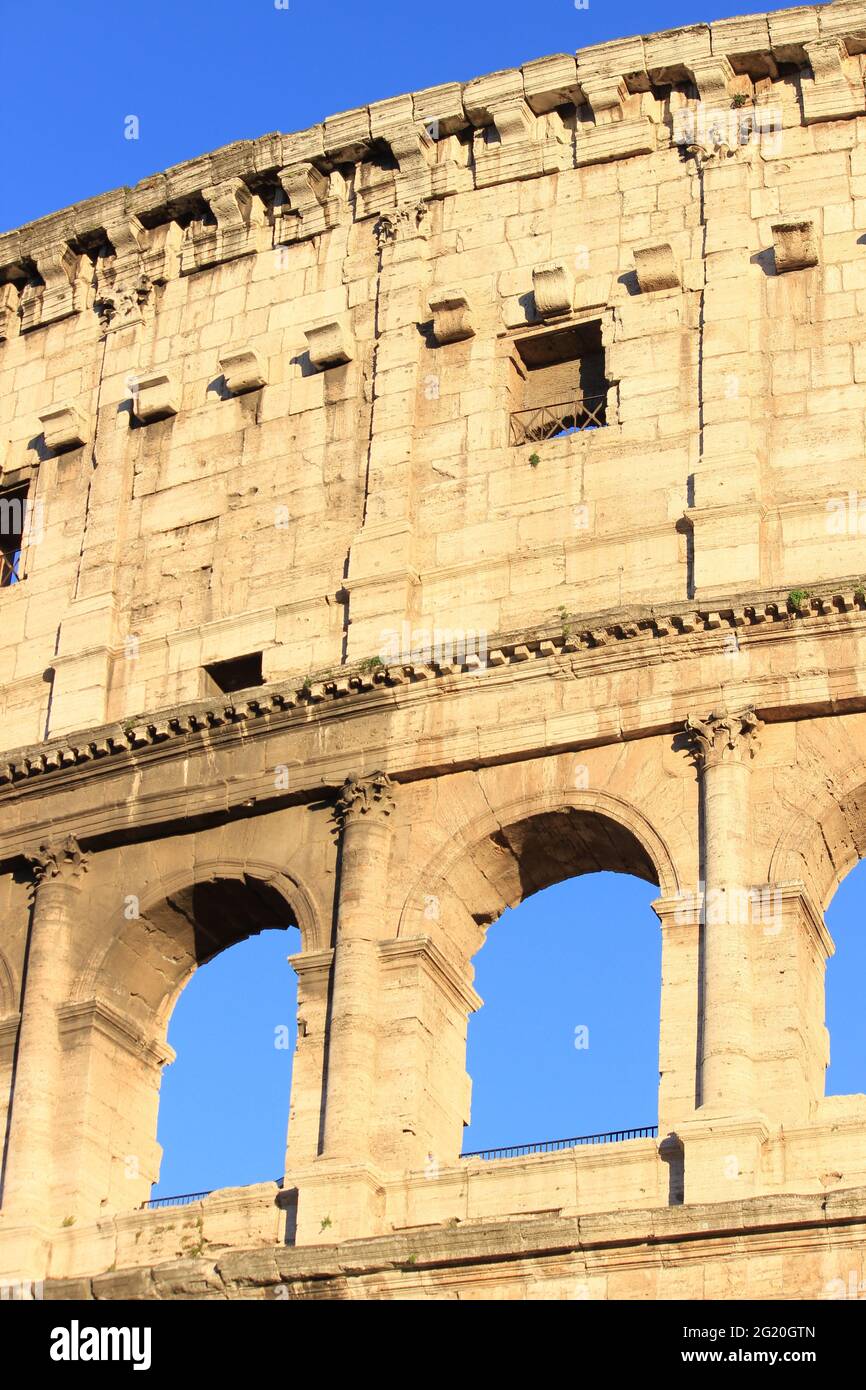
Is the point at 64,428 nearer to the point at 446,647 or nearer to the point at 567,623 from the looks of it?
the point at 446,647

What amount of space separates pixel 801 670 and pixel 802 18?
8091 mm

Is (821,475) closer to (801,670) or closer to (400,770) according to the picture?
(801,670)

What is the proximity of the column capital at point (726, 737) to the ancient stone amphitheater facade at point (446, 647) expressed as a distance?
43 mm

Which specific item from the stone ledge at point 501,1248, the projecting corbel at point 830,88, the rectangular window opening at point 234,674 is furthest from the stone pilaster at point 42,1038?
the projecting corbel at point 830,88

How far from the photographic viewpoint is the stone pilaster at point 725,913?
27.5 meters

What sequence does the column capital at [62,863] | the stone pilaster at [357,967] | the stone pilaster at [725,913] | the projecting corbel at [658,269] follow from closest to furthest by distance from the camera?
the stone pilaster at [725,913], the stone pilaster at [357,967], the column capital at [62,863], the projecting corbel at [658,269]

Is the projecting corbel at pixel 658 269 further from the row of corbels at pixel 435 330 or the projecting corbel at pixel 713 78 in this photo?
the projecting corbel at pixel 713 78

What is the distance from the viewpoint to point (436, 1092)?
29.3 meters

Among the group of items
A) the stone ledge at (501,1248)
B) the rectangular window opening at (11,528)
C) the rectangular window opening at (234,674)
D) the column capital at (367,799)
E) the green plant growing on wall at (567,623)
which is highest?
the rectangular window opening at (11,528)

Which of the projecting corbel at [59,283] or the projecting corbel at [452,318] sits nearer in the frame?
the projecting corbel at [452,318]

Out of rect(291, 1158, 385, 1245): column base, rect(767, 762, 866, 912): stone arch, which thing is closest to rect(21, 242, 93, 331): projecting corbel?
rect(767, 762, 866, 912): stone arch

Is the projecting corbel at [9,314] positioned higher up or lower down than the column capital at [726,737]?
higher up

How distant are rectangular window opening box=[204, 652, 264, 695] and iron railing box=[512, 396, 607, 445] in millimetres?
3659

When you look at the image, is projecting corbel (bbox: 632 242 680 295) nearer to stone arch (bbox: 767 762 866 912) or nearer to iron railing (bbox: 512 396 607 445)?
iron railing (bbox: 512 396 607 445)
